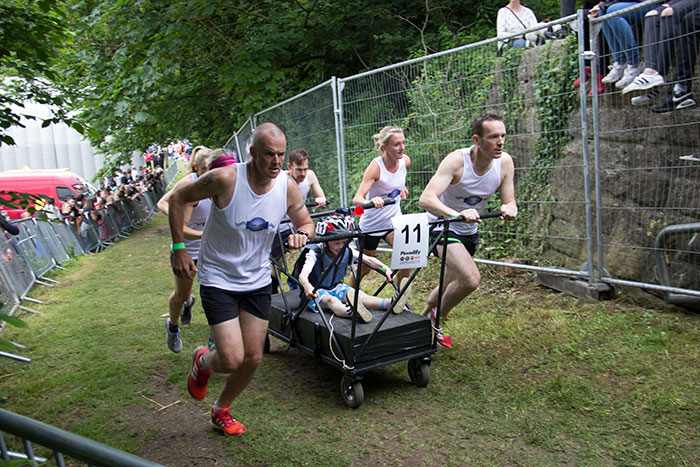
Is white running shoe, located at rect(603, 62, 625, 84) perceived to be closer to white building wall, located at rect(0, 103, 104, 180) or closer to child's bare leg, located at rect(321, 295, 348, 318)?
child's bare leg, located at rect(321, 295, 348, 318)

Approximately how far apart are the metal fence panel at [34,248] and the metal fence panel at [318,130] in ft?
16.2

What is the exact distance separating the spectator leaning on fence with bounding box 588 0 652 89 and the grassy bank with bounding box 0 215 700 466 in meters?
2.12

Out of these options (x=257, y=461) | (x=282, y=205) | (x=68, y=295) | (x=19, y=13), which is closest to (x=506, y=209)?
(x=282, y=205)

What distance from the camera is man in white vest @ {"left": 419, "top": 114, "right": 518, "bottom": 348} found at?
191 inches

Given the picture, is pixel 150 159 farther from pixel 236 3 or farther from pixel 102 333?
pixel 102 333

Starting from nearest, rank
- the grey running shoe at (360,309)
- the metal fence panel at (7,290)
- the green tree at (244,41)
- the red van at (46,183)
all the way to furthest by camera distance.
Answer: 1. the grey running shoe at (360,309)
2. the metal fence panel at (7,290)
3. the green tree at (244,41)
4. the red van at (46,183)

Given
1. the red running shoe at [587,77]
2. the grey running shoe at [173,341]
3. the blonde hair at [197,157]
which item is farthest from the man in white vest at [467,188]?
the grey running shoe at [173,341]

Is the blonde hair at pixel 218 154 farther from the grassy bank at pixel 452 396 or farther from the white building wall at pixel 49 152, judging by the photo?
the white building wall at pixel 49 152

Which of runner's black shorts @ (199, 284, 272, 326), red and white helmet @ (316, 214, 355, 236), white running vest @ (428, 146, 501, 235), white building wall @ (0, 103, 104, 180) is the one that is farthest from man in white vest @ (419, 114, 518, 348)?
white building wall @ (0, 103, 104, 180)

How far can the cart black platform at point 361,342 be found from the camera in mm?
4289

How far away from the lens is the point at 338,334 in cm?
441

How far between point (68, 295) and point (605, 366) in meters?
7.98

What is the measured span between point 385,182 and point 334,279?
1.77m

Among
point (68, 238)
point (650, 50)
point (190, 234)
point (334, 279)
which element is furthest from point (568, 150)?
point (68, 238)
